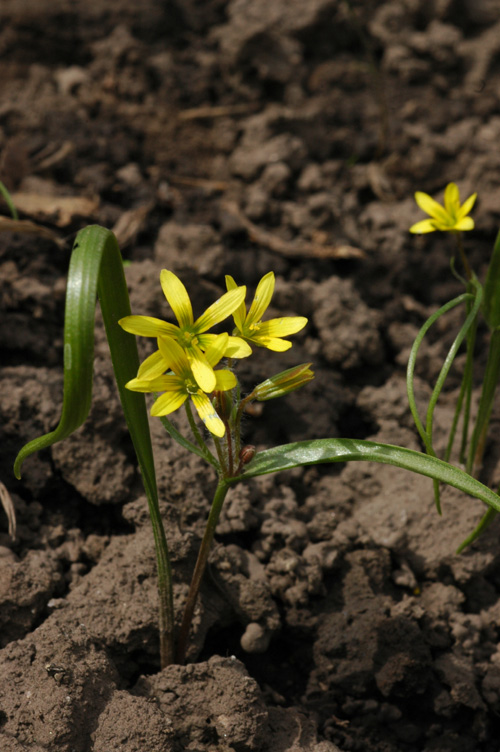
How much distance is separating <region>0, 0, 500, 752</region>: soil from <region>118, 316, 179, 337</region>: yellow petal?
0.75 metres

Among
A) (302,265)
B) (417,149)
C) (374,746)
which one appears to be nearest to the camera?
(374,746)

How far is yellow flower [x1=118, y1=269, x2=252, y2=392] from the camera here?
1.37 m

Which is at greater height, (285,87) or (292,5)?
(292,5)

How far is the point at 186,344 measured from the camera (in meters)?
1.46

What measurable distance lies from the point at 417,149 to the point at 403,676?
2.50 metres

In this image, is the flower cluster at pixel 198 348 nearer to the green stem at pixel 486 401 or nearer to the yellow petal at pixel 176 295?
the yellow petal at pixel 176 295

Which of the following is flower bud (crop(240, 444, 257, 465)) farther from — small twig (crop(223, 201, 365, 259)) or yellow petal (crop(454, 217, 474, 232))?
small twig (crop(223, 201, 365, 259))

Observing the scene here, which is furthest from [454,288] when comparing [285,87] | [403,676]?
[403,676]

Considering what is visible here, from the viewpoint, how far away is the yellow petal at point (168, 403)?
1.35 metres

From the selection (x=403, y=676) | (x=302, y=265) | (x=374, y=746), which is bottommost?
(x=374, y=746)

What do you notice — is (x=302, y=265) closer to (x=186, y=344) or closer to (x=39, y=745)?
(x=186, y=344)

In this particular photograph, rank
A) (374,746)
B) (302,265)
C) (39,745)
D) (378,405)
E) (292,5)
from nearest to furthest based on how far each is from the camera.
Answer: (39,745), (374,746), (378,405), (302,265), (292,5)

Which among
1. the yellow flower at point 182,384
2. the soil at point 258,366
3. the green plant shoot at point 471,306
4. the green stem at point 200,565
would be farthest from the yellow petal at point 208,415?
the green plant shoot at point 471,306

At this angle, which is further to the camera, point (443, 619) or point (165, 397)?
point (443, 619)
